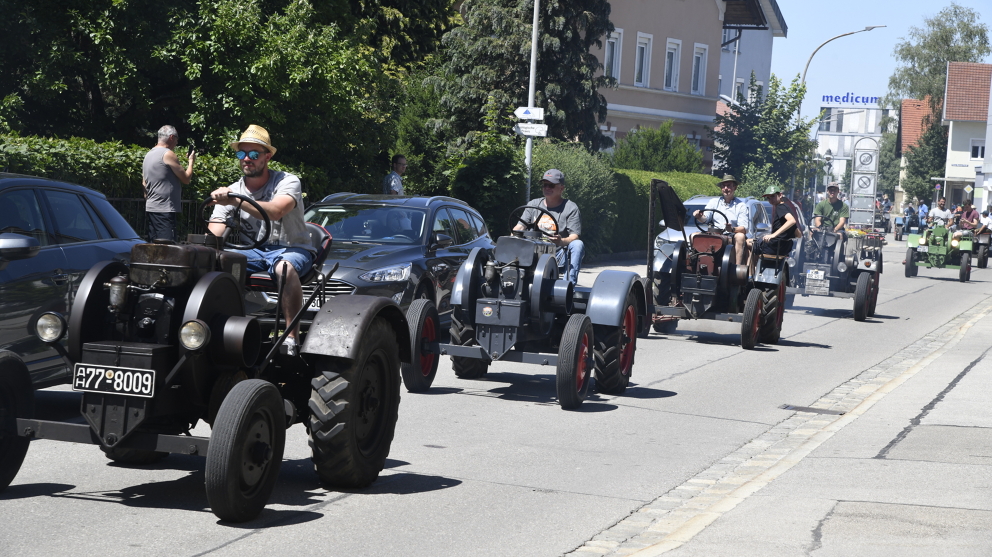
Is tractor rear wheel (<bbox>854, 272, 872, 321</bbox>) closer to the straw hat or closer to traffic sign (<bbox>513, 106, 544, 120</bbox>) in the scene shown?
traffic sign (<bbox>513, 106, 544, 120</bbox>)

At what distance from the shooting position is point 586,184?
26.9 m

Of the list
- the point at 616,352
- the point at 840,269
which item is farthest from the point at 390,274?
the point at 840,269

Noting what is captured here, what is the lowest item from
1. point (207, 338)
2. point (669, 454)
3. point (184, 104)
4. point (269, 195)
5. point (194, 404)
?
point (669, 454)

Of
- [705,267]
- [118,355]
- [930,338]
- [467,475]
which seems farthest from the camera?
[930,338]

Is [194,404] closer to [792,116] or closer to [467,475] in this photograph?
[467,475]

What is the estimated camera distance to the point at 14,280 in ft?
25.6

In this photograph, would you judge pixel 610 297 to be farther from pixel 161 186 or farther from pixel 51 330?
pixel 51 330

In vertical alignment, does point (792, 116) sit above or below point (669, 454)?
above

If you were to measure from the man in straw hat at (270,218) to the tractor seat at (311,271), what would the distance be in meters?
0.05

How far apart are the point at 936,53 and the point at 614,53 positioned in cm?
4886

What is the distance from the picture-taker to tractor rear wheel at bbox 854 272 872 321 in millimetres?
18844

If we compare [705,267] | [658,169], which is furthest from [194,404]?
[658,169]

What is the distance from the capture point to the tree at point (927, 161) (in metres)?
89.6

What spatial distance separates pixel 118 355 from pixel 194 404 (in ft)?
1.62
